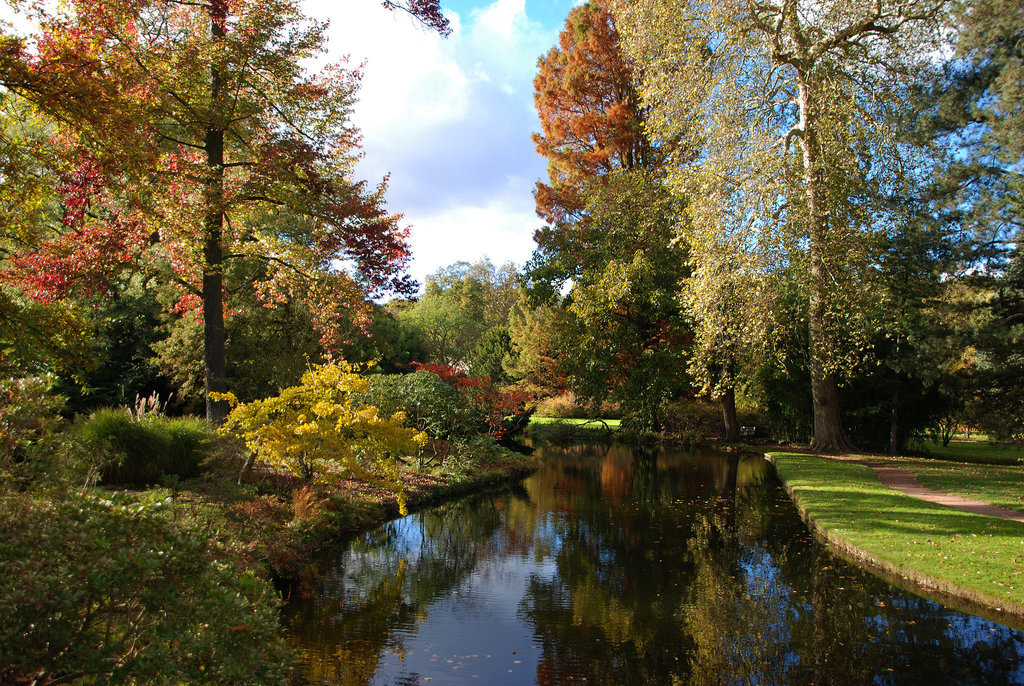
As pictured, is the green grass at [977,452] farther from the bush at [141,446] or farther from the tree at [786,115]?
the bush at [141,446]

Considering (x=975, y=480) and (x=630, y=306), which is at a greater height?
(x=630, y=306)

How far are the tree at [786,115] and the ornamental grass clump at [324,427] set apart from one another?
31.6 feet

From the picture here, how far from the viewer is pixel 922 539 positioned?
27.3ft

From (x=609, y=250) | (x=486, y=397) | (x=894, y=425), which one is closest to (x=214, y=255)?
(x=486, y=397)

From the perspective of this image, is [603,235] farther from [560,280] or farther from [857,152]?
[857,152]

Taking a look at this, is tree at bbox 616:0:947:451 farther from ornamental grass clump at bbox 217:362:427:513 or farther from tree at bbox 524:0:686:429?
ornamental grass clump at bbox 217:362:427:513

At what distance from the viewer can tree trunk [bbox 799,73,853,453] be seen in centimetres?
1445

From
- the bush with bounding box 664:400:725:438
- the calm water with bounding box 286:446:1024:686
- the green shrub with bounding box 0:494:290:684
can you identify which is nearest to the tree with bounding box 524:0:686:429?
the bush with bounding box 664:400:725:438

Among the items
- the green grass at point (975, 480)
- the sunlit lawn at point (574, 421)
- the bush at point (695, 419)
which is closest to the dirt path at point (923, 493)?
the green grass at point (975, 480)

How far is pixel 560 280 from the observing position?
985 inches

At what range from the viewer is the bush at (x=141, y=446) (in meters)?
8.62

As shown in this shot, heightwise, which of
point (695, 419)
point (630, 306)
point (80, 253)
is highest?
point (630, 306)

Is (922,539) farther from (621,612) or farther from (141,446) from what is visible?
(141,446)

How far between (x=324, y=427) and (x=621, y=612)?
186 inches
